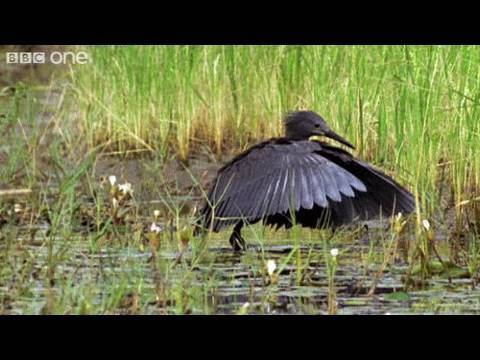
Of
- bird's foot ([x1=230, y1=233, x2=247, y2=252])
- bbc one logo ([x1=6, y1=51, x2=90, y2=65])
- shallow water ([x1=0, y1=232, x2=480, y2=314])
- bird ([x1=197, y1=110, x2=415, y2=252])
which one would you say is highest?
bbc one logo ([x1=6, y1=51, x2=90, y2=65])

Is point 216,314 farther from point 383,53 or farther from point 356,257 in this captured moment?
point 383,53

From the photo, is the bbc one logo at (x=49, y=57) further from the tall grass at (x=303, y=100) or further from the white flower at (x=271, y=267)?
the white flower at (x=271, y=267)

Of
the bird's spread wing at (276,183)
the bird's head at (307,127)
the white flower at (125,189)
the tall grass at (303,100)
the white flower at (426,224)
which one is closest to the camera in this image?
the white flower at (426,224)

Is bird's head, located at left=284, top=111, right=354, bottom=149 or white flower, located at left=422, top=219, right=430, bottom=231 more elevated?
bird's head, located at left=284, top=111, right=354, bottom=149

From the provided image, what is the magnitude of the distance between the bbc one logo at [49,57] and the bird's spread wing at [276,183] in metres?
1.16

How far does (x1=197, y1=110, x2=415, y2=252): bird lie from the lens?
7.19 meters

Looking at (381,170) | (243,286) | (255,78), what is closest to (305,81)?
(255,78)

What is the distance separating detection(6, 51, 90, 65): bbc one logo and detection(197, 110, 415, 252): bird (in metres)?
1.14

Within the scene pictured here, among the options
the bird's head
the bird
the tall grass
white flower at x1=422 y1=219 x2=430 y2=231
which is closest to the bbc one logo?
the tall grass

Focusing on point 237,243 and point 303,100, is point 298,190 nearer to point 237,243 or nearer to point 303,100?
point 237,243

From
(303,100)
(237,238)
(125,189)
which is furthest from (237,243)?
(303,100)

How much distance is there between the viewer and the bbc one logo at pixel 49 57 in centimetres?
796

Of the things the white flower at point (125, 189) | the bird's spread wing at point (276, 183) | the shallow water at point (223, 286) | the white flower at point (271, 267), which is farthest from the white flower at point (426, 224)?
the white flower at point (125, 189)

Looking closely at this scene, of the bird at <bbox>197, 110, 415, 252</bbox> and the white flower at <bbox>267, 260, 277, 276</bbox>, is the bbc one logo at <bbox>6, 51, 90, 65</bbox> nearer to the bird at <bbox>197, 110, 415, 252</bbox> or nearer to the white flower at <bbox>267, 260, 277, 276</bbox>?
the bird at <bbox>197, 110, 415, 252</bbox>
